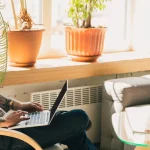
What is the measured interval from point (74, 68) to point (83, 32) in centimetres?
28

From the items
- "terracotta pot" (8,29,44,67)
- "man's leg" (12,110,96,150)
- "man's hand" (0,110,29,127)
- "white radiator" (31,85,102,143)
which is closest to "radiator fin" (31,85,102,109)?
"white radiator" (31,85,102,143)

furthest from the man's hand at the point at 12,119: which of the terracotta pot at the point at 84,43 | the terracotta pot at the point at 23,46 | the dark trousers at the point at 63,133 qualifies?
the terracotta pot at the point at 84,43

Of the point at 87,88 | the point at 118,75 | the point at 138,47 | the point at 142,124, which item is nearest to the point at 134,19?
the point at 138,47

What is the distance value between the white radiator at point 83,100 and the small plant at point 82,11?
513mm

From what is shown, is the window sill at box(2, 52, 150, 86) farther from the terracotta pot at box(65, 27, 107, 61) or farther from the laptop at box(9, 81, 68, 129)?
the laptop at box(9, 81, 68, 129)

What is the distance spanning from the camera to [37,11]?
3.25 m

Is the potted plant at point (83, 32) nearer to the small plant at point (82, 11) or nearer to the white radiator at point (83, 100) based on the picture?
the small plant at point (82, 11)

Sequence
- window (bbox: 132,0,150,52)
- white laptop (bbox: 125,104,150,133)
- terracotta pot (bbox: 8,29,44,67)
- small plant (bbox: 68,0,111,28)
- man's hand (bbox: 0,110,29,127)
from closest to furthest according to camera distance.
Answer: white laptop (bbox: 125,104,150,133) → man's hand (bbox: 0,110,29,127) → terracotta pot (bbox: 8,29,44,67) → small plant (bbox: 68,0,111,28) → window (bbox: 132,0,150,52)

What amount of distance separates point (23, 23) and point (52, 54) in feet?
1.97

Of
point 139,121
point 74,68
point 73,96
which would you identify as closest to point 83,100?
point 73,96

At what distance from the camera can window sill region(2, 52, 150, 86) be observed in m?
2.87

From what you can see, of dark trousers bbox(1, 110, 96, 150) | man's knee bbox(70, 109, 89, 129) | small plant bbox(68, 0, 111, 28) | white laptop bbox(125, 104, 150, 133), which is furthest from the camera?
small plant bbox(68, 0, 111, 28)

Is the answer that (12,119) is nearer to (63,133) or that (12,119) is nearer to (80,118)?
(63,133)

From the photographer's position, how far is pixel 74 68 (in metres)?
3.06
